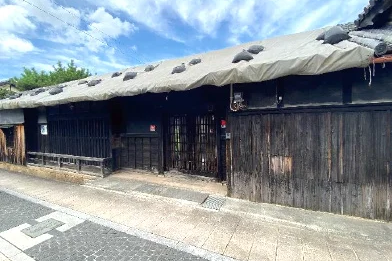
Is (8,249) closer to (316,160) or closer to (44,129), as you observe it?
(316,160)

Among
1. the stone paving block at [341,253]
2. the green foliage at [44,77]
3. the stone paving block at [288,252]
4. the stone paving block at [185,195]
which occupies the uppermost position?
the green foliage at [44,77]

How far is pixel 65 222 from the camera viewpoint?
15.8 ft

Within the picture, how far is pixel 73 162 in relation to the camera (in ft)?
30.4

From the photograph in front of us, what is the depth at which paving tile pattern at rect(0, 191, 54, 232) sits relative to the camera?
4.89 m

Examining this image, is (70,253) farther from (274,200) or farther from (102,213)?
(274,200)

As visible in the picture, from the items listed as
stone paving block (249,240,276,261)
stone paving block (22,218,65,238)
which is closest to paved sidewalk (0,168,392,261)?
stone paving block (249,240,276,261)

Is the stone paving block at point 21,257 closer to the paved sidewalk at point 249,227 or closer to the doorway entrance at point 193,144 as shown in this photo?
the paved sidewalk at point 249,227

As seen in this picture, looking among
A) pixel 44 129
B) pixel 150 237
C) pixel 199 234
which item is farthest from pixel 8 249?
pixel 44 129

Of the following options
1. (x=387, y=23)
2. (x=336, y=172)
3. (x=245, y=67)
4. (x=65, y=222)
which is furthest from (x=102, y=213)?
(x=387, y=23)

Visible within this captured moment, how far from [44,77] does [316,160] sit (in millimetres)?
30955

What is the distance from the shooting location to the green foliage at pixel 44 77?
2528cm

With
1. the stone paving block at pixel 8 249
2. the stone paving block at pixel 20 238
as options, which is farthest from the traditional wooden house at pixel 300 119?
the stone paving block at pixel 8 249

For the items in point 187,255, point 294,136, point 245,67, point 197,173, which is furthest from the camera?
point 197,173

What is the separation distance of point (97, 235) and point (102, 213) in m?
1.03
